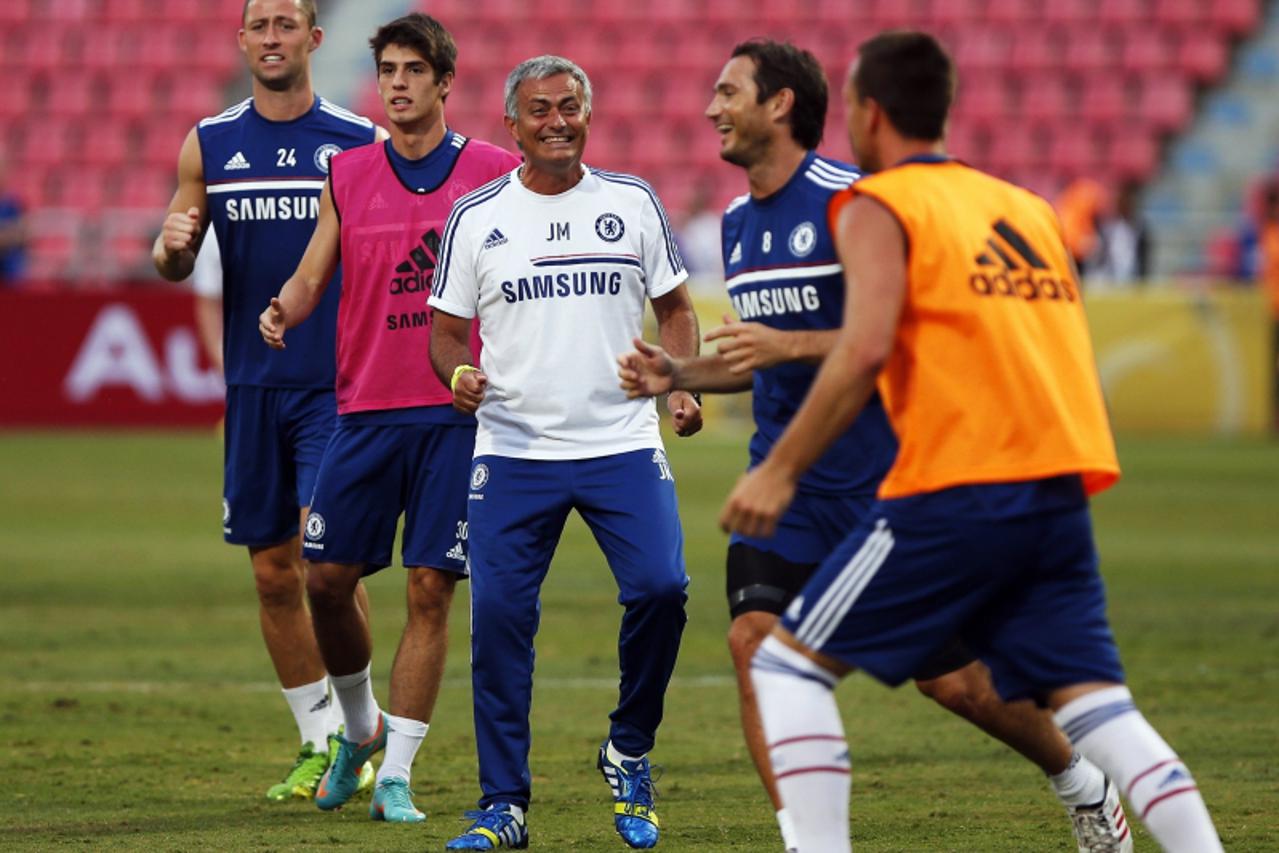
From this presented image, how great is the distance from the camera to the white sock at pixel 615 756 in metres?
6.39

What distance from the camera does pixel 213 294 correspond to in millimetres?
8594

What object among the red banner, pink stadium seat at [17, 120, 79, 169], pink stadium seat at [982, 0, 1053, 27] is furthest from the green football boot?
pink stadium seat at [17, 120, 79, 169]

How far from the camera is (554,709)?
8766 mm

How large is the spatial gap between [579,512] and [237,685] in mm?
3628

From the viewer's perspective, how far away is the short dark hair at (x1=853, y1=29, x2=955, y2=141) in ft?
15.4

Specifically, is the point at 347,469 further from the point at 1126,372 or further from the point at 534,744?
the point at 1126,372

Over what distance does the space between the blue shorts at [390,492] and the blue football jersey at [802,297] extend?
1392mm

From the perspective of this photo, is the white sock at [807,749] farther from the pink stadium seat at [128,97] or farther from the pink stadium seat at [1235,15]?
the pink stadium seat at [128,97]

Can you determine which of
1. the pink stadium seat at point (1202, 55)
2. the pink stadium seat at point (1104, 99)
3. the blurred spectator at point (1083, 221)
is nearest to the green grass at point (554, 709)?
the blurred spectator at point (1083, 221)

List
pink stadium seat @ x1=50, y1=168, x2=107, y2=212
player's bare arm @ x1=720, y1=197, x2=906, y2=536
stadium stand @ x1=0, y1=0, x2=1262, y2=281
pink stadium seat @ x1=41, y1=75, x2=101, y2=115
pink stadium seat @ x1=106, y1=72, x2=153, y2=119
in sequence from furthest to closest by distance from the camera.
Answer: pink stadium seat @ x1=41, y1=75, x2=101, y2=115 < pink stadium seat @ x1=106, y1=72, x2=153, y2=119 < pink stadium seat @ x1=50, y1=168, x2=107, y2=212 < stadium stand @ x1=0, y1=0, x2=1262, y2=281 < player's bare arm @ x1=720, y1=197, x2=906, y2=536

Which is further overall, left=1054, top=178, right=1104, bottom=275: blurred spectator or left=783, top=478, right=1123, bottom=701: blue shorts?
left=1054, top=178, right=1104, bottom=275: blurred spectator

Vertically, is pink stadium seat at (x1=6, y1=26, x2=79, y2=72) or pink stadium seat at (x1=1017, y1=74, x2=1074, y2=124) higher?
pink stadium seat at (x1=6, y1=26, x2=79, y2=72)

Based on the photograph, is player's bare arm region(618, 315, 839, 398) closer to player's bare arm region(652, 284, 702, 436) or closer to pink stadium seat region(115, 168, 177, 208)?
player's bare arm region(652, 284, 702, 436)

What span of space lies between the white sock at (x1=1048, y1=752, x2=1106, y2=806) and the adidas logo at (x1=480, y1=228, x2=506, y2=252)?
2249 millimetres
